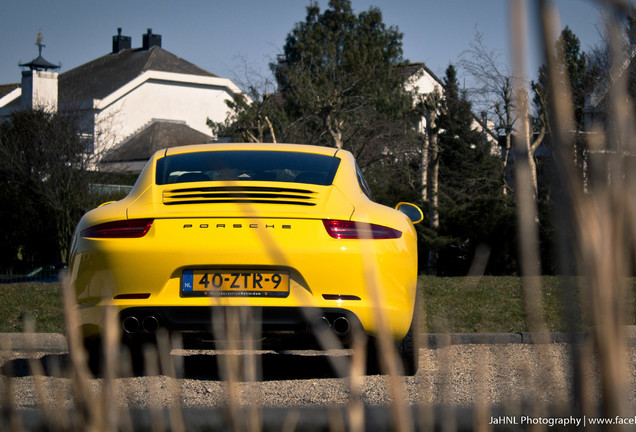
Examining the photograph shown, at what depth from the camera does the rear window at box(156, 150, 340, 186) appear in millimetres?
5070

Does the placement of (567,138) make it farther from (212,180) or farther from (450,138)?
(450,138)

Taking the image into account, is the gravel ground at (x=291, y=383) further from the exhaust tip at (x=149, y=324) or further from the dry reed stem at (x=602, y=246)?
the dry reed stem at (x=602, y=246)

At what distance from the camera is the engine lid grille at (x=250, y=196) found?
4570 millimetres

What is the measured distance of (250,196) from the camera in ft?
15.1

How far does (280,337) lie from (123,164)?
27.8 m

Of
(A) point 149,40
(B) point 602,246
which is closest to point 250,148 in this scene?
(B) point 602,246

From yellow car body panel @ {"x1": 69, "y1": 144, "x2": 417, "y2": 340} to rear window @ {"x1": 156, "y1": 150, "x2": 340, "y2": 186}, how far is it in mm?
377

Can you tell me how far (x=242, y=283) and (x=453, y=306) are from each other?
496cm

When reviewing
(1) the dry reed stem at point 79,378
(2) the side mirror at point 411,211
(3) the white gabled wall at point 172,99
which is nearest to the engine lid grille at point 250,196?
(2) the side mirror at point 411,211

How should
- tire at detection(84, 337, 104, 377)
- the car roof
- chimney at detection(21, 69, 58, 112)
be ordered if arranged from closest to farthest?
tire at detection(84, 337, 104, 377) → the car roof → chimney at detection(21, 69, 58, 112)

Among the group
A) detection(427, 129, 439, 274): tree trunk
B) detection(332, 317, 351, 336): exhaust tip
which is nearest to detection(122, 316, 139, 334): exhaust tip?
detection(332, 317, 351, 336): exhaust tip

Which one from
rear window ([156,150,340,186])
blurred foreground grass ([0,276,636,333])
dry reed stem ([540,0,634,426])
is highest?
rear window ([156,150,340,186])

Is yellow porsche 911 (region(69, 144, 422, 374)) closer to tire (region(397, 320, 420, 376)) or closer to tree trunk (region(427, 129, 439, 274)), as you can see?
tire (region(397, 320, 420, 376))

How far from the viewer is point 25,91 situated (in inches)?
1551
